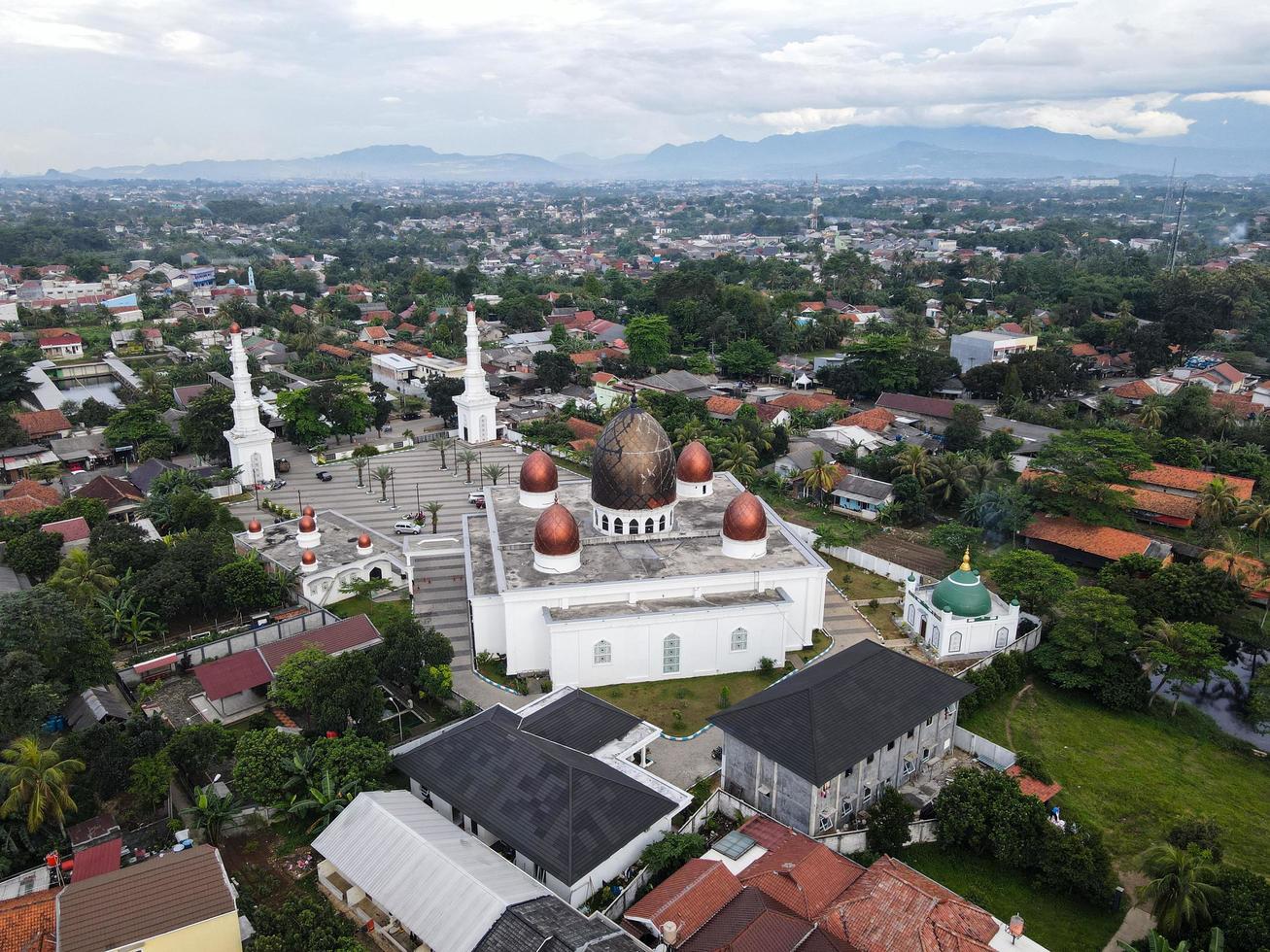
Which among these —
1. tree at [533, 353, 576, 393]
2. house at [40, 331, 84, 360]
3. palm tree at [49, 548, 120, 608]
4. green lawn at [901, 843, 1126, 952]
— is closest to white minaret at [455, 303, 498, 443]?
tree at [533, 353, 576, 393]

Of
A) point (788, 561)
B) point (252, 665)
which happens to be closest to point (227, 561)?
point (252, 665)

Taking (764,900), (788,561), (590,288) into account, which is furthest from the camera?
(590,288)

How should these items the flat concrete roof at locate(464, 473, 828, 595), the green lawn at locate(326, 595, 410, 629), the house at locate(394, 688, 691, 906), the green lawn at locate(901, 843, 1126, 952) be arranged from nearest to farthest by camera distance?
the green lawn at locate(901, 843, 1126, 952) < the house at locate(394, 688, 691, 906) < the flat concrete roof at locate(464, 473, 828, 595) < the green lawn at locate(326, 595, 410, 629)

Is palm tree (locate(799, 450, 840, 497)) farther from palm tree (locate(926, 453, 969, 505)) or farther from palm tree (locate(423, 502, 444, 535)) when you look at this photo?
palm tree (locate(423, 502, 444, 535))

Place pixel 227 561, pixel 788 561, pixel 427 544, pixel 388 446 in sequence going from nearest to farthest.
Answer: pixel 788 561
pixel 227 561
pixel 427 544
pixel 388 446

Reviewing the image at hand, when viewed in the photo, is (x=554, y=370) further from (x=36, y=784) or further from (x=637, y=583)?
(x=36, y=784)

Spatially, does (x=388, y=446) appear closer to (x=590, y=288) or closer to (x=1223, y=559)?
(x=1223, y=559)

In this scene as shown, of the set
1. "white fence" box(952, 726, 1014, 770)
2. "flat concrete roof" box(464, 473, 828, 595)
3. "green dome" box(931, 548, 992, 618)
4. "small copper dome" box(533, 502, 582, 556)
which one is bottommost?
"white fence" box(952, 726, 1014, 770)

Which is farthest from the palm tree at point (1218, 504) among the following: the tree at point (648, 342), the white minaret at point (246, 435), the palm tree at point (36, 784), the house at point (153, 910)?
the white minaret at point (246, 435)
